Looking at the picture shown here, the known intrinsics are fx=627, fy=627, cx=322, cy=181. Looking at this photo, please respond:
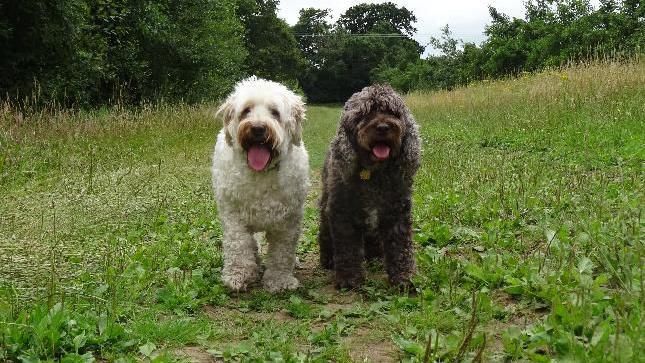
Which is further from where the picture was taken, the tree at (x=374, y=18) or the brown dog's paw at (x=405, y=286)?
the tree at (x=374, y=18)

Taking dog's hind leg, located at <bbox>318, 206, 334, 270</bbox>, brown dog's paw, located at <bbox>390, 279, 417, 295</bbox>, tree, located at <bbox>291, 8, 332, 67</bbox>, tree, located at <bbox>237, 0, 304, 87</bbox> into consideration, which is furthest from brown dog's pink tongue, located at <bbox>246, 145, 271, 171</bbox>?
tree, located at <bbox>291, 8, 332, 67</bbox>

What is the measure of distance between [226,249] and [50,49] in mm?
12847

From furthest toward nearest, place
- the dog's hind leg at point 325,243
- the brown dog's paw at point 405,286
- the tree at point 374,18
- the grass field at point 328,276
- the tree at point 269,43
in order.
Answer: the tree at point 374,18, the tree at point 269,43, the dog's hind leg at point 325,243, the brown dog's paw at point 405,286, the grass field at point 328,276

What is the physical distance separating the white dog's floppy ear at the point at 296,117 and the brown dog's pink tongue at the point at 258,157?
357 mm

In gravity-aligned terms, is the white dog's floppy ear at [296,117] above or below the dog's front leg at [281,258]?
above

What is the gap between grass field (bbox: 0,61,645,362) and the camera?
124 inches

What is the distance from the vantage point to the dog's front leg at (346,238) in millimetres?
4820

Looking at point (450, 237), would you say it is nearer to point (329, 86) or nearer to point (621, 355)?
point (621, 355)

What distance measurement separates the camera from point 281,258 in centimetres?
500

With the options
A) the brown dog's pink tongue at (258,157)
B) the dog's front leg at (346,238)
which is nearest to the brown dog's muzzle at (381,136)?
the dog's front leg at (346,238)

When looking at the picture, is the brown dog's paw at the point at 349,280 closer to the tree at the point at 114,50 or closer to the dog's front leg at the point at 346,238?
the dog's front leg at the point at 346,238

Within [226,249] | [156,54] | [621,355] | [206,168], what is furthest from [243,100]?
[156,54]

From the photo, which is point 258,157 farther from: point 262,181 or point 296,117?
point 296,117

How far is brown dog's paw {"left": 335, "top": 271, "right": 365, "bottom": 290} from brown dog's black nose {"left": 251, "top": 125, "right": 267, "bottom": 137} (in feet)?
4.02
